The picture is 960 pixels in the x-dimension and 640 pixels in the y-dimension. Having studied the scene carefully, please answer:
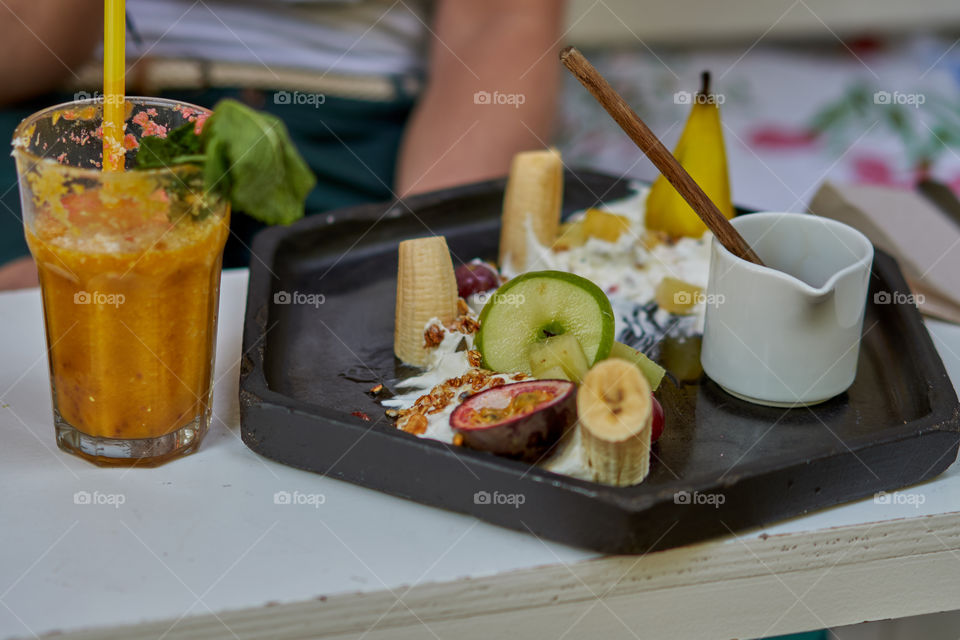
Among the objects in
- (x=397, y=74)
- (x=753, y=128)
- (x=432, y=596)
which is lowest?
(x=753, y=128)

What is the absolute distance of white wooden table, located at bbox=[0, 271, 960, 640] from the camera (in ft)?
2.10

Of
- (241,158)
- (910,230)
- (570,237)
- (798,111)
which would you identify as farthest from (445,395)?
(798,111)

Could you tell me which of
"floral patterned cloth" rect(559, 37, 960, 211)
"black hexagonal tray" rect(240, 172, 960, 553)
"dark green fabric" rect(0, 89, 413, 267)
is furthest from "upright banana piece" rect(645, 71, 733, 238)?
"floral patterned cloth" rect(559, 37, 960, 211)

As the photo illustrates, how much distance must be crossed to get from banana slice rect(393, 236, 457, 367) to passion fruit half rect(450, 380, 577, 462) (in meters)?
0.14

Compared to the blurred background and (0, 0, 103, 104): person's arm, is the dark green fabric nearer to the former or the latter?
(0, 0, 103, 104): person's arm

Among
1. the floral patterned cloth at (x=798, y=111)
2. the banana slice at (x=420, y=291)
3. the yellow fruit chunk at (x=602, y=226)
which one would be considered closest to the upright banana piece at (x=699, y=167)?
the yellow fruit chunk at (x=602, y=226)

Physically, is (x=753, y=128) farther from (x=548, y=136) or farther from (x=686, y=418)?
(x=686, y=418)

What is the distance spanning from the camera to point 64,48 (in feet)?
4.29

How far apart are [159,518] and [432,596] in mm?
196

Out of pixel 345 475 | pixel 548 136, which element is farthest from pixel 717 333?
pixel 548 136

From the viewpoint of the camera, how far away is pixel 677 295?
94 cm

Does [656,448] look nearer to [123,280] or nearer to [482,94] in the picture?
[123,280]

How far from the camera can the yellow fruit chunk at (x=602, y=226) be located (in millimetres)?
1004

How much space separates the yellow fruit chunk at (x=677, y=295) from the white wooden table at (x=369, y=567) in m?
0.26
